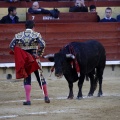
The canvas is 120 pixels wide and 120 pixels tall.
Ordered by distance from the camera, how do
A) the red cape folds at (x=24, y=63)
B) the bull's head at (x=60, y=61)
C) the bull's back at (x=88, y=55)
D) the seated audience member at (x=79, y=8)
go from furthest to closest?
1. the seated audience member at (x=79, y=8)
2. the bull's back at (x=88, y=55)
3. the bull's head at (x=60, y=61)
4. the red cape folds at (x=24, y=63)

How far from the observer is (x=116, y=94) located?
12742 millimetres

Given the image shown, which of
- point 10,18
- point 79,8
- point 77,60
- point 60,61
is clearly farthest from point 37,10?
point 60,61

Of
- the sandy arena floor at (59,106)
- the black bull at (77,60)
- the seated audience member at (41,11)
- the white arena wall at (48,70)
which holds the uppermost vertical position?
the seated audience member at (41,11)

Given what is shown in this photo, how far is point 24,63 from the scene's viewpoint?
11195 millimetres

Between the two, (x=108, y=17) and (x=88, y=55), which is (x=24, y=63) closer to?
(x=88, y=55)

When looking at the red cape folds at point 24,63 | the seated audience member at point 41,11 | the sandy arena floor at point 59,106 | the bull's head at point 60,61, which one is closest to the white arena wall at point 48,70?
the seated audience member at point 41,11

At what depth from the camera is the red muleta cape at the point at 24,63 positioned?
11094 mm

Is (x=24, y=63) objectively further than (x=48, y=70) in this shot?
No

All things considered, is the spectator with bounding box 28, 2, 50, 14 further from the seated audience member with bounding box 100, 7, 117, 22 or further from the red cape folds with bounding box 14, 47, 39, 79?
the red cape folds with bounding box 14, 47, 39, 79

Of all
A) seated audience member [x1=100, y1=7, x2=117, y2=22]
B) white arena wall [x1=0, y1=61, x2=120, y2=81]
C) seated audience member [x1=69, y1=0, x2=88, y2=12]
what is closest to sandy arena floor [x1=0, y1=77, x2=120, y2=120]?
white arena wall [x1=0, y1=61, x2=120, y2=81]

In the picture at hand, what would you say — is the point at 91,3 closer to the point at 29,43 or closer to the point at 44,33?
the point at 44,33

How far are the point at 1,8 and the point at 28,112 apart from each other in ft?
22.1

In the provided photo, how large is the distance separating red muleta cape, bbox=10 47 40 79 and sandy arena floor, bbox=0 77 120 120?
49 centimetres

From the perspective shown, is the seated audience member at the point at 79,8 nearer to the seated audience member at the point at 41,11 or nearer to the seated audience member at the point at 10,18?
the seated audience member at the point at 41,11
